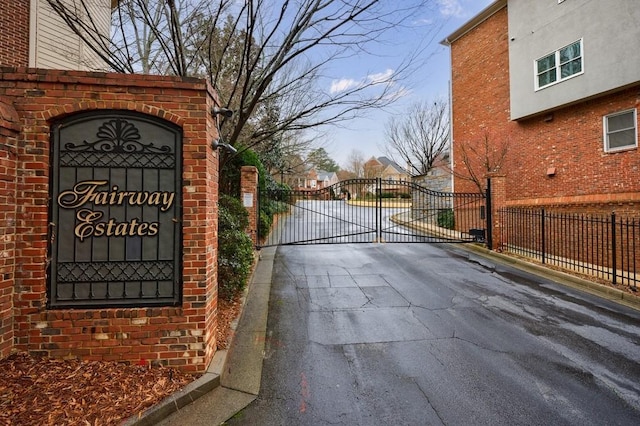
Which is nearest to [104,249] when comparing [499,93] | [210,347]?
[210,347]

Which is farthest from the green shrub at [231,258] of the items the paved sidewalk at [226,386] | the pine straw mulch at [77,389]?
the pine straw mulch at [77,389]

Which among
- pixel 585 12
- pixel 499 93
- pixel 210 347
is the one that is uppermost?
pixel 585 12

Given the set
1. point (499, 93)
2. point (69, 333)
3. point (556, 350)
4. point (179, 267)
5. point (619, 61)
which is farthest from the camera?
point (499, 93)

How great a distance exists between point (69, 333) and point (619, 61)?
13.6 m

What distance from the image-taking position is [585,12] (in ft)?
33.0

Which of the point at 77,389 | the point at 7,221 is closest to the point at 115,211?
the point at 7,221

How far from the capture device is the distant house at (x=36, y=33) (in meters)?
8.99

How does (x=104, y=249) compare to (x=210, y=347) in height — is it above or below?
above

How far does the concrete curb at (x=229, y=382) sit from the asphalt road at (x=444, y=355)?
0.13m

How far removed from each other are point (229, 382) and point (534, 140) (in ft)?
43.9

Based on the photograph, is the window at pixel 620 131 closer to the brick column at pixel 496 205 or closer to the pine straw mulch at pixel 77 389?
the brick column at pixel 496 205

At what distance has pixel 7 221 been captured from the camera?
9.32 ft

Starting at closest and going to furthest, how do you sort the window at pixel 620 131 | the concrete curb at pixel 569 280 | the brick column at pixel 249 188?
the concrete curb at pixel 569 280
the brick column at pixel 249 188
the window at pixel 620 131

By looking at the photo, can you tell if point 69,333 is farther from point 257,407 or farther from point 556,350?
point 556,350
